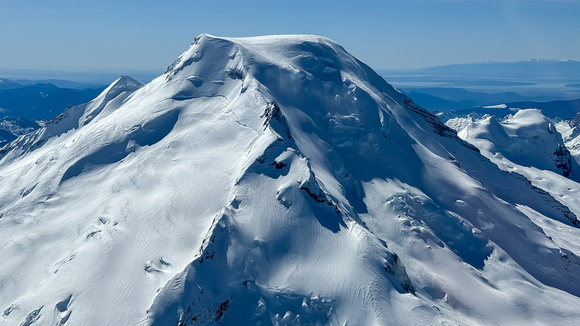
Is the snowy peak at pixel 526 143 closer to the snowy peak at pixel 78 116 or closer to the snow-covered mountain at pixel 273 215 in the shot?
the snow-covered mountain at pixel 273 215

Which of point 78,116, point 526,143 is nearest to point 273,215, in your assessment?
point 78,116

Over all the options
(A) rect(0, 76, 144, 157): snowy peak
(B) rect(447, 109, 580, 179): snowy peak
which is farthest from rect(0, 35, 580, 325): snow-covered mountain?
(B) rect(447, 109, 580, 179): snowy peak

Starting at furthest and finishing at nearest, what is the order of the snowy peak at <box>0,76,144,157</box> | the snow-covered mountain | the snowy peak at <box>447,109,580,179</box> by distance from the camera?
the snowy peak at <box>447,109,580,179</box>
the snowy peak at <box>0,76,144,157</box>
the snow-covered mountain

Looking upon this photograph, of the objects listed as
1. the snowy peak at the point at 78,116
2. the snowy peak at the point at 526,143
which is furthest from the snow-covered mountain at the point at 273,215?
the snowy peak at the point at 526,143

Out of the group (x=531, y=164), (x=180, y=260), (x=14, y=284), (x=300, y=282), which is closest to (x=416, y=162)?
(x=300, y=282)

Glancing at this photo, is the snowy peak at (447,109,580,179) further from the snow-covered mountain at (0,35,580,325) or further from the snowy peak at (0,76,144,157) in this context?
the snowy peak at (0,76,144,157)

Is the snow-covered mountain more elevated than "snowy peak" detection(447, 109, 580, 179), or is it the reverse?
the snow-covered mountain

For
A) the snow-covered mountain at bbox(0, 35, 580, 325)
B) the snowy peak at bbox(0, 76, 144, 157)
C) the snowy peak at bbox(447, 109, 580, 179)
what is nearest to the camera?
the snow-covered mountain at bbox(0, 35, 580, 325)

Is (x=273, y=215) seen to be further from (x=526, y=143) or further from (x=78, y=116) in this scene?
(x=526, y=143)

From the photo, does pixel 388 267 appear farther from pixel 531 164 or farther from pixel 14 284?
pixel 531 164

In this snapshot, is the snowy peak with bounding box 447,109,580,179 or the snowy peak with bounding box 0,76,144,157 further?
the snowy peak with bounding box 447,109,580,179
